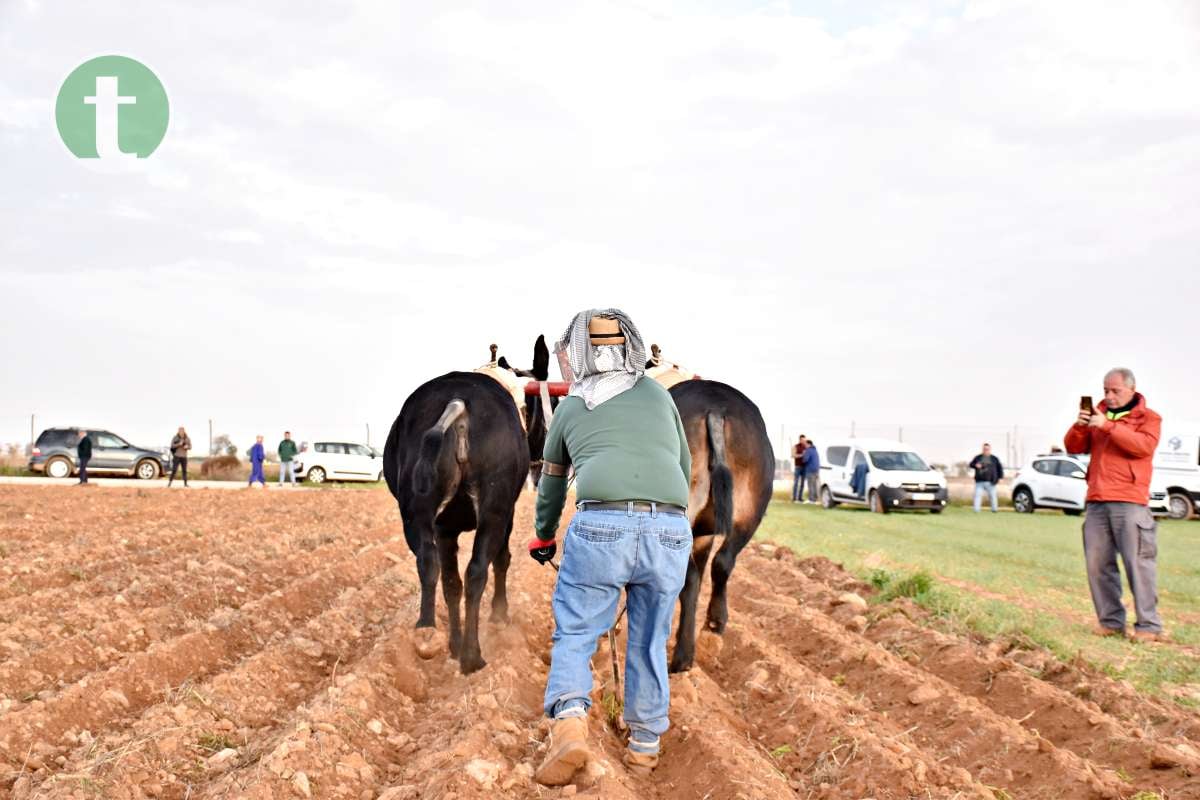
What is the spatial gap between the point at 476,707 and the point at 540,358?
3.38 metres

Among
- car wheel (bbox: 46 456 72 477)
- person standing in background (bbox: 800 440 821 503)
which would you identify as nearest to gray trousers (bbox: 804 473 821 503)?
person standing in background (bbox: 800 440 821 503)

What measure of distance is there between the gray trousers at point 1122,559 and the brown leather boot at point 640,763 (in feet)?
17.1

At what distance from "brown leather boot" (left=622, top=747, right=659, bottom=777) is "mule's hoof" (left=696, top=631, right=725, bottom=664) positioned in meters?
2.04

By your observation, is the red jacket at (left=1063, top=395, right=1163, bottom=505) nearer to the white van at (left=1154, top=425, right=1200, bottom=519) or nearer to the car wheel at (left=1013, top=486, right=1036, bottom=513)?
the white van at (left=1154, top=425, right=1200, bottom=519)

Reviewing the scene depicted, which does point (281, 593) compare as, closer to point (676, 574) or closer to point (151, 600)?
point (151, 600)

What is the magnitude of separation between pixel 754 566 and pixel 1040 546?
257 inches

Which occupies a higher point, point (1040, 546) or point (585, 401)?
point (585, 401)

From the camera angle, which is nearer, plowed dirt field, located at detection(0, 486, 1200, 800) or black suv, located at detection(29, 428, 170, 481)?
plowed dirt field, located at detection(0, 486, 1200, 800)

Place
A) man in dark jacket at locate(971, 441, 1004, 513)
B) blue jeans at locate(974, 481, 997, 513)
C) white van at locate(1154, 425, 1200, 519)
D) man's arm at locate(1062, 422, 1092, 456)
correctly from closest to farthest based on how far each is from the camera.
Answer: man's arm at locate(1062, 422, 1092, 456)
white van at locate(1154, 425, 1200, 519)
man in dark jacket at locate(971, 441, 1004, 513)
blue jeans at locate(974, 481, 997, 513)

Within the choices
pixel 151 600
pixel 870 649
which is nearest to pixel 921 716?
pixel 870 649

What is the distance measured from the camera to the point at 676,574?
420cm

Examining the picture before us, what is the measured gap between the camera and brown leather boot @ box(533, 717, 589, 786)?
380 centimetres

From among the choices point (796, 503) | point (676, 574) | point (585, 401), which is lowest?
point (796, 503)

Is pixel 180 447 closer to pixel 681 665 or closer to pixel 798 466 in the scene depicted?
pixel 798 466
